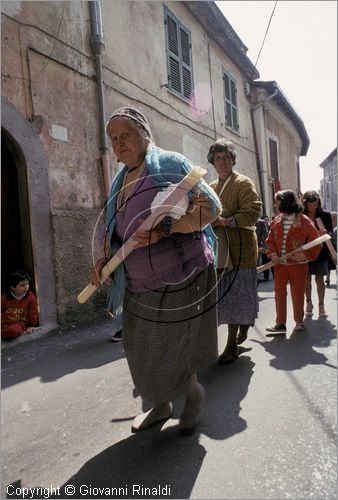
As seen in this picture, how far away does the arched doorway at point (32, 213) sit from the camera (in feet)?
4.82

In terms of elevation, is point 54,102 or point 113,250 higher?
point 54,102

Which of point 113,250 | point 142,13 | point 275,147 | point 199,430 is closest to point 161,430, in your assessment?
point 199,430

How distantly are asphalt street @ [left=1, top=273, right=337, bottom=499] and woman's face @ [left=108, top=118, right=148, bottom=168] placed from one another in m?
0.72

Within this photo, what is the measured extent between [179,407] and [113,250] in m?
1.12

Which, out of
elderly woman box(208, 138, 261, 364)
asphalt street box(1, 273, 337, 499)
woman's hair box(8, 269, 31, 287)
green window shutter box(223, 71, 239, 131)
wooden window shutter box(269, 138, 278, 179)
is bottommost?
asphalt street box(1, 273, 337, 499)

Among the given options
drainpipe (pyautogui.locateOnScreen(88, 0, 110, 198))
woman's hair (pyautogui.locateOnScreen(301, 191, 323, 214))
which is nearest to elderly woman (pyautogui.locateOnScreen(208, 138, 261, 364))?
drainpipe (pyautogui.locateOnScreen(88, 0, 110, 198))

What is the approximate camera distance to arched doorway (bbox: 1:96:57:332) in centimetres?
147

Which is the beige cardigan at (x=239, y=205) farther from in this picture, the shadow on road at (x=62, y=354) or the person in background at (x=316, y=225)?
the person in background at (x=316, y=225)

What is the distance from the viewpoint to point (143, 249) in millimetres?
1272

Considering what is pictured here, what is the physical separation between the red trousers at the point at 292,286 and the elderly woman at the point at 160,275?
1.95m

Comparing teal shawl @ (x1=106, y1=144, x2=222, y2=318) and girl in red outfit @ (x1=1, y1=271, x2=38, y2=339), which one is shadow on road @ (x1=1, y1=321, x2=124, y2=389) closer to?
girl in red outfit @ (x1=1, y1=271, x2=38, y2=339)

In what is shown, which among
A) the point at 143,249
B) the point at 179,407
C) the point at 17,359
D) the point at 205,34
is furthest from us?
Result: the point at 17,359

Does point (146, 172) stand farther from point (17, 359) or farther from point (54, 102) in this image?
point (17, 359)

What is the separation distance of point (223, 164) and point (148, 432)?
131 centimetres
